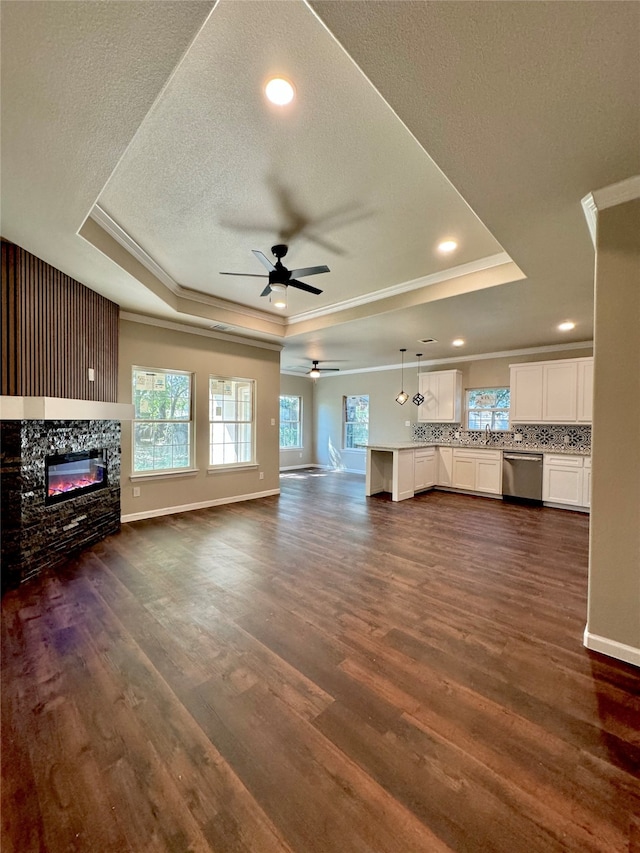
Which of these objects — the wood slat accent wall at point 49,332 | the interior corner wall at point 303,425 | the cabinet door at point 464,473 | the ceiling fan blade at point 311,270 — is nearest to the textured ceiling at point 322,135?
the wood slat accent wall at point 49,332

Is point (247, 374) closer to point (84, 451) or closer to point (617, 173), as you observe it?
point (84, 451)

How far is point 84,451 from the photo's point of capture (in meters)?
3.82

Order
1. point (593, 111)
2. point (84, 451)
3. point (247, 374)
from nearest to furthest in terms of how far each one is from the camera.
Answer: point (593, 111) < point (84, 451) < point (247, 374)

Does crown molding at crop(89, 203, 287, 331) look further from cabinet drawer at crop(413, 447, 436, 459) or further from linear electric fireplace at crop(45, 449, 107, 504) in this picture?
cabinet drawer at crop(413, 447, 436, 459)

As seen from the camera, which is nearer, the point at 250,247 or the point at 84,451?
the point at 250,247

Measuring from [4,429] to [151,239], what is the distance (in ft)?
6.84

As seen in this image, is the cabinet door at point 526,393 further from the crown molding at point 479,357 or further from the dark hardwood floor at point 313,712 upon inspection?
the dark hardwood floor at point 313,712

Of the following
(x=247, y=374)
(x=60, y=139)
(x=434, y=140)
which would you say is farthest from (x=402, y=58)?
(x=247, y=374)

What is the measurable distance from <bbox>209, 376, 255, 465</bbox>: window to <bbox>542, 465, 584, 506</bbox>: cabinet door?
16.4ft

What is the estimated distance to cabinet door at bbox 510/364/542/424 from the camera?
6.04 meters

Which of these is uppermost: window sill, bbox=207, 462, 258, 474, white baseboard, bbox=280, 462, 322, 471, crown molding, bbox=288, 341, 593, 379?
crown molding, bbox=288, 341, 593, 379

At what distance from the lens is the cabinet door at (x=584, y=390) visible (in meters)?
5.51

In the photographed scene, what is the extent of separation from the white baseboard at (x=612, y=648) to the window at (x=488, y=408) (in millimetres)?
5150

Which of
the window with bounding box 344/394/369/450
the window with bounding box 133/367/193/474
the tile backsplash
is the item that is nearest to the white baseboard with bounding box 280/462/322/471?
the window with bounding box 344/394/369/450
